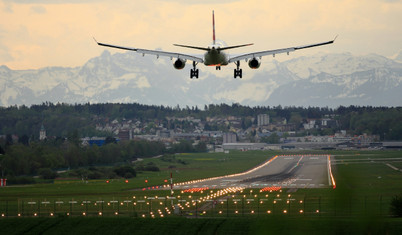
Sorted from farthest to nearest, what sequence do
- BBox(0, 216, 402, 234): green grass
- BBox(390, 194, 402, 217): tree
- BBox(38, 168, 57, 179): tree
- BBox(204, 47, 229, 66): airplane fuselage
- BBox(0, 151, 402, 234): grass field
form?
1. BBox(38, 168, 57, 179): tree
2. BBox(390, 194, 402, 217): tree
3. BBox(204, 47, 229, 66): airplane fuselage
4. BBox(0, 216, 402, 234): green grass
5. BBox(0, 151, 402, 234): grass field

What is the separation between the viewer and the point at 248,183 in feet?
343

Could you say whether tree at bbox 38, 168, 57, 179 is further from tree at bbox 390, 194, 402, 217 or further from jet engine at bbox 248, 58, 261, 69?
tree at bbox 390, 194, 402, 217

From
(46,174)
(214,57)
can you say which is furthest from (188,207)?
(46,174)

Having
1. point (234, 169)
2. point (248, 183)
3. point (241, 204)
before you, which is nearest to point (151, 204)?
point (241, 204)

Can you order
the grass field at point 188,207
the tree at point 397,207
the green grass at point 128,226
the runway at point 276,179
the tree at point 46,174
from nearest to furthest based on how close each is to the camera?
the grass field at point 188,207 → the green grass at point 128,226 → the tree at point 397,207 → the runway at point 276,179 → the tree at point 46,174

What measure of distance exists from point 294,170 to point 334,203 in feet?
400

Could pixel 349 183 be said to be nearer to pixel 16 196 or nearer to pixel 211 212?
pixel 211 212

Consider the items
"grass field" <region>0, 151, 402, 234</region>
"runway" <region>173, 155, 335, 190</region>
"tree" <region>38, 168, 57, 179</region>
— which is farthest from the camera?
"tree" <region>38, 168, 57, 179</region>

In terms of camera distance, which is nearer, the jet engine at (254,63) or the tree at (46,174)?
the jet engine at (254,63)

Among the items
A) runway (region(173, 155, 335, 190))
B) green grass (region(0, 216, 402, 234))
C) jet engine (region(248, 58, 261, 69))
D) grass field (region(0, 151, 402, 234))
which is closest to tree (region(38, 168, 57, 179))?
grass field (region(0, 151, 402, 234))

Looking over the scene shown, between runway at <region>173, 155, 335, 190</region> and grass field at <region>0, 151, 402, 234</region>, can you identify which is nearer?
grass field at <region>0, 151, 402, 234</region>

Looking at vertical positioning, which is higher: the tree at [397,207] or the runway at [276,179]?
the tree at [397,207]

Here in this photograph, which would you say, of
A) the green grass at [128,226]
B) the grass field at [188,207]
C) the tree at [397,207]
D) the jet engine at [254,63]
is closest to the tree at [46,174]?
the grass field at [188,207]

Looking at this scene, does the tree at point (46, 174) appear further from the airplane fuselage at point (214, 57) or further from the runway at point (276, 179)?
the airplane fuselage at point (214, 57)
